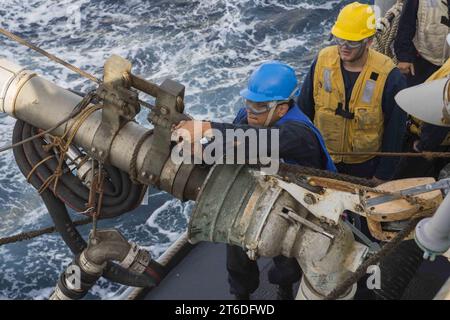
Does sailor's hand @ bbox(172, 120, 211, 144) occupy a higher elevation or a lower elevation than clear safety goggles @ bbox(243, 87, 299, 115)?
higher

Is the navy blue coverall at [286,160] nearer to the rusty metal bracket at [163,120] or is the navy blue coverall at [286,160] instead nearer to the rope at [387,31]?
the rusty metal bracket at [163,120]

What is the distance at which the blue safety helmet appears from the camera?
3699mm

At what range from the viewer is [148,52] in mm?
13258

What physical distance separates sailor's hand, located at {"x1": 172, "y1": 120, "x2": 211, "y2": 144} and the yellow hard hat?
1.76 metres

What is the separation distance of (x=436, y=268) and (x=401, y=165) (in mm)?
970

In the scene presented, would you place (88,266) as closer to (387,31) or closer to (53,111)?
(53,111)

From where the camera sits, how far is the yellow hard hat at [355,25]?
4520 millimetres

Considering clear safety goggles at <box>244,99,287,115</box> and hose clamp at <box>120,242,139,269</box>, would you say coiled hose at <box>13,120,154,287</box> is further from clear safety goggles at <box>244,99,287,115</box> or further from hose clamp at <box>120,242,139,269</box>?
clear safety goggles at <box>244,99,287,115</box>

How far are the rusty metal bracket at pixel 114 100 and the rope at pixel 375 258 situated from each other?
1.59 metres

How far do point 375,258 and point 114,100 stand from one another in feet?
5.73

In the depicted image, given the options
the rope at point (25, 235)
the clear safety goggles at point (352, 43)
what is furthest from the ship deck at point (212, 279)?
the clear safety goggles at point (352, 43)
